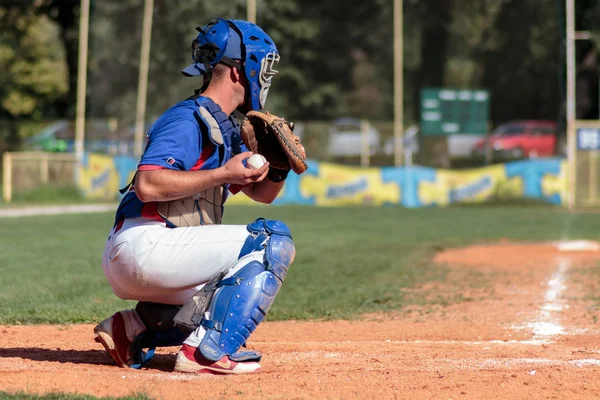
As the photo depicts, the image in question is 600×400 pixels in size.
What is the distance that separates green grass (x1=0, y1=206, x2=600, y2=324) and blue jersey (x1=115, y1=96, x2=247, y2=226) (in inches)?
116

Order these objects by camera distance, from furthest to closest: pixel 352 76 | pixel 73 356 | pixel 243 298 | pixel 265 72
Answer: pixel 352 76 → pixel 73 356 → pixel 265 72 → pixel 243 298

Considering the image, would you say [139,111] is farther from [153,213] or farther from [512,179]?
[153,213]

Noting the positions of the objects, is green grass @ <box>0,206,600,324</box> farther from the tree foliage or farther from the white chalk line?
the tree foliage

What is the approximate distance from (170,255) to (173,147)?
54 cm

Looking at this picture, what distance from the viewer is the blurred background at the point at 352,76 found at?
27.7 m

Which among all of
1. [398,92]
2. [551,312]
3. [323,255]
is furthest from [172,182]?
[398,92]

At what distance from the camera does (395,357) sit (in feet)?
17.9

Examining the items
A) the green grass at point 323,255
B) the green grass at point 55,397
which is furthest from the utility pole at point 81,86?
the green grass at point 55,397

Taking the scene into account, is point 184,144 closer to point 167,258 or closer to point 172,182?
point 172,182

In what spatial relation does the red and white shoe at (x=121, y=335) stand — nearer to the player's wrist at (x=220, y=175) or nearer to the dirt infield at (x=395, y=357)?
the dirt infield at (x=395, y=357)

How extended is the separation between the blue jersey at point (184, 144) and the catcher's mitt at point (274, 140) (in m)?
0.11

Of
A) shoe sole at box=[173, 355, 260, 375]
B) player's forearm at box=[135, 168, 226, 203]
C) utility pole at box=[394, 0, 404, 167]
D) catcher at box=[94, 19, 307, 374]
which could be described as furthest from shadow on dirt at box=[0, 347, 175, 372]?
utility pole at box=[394, 0, 404, 167]

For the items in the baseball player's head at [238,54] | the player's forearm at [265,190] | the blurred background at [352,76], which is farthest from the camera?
the blurred background at [352,76]

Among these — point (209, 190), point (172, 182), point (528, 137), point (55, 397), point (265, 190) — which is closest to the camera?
point (55, 397)
